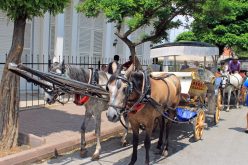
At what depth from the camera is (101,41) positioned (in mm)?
17688

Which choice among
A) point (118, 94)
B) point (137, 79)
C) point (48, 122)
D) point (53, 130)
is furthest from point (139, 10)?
point (118, 94)

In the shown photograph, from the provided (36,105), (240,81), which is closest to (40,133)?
(36,105)

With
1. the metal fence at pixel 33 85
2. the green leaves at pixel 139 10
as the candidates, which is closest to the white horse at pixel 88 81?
the metal fence at pixel 33 85

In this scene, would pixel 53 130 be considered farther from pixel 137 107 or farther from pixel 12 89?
pixel 137 107

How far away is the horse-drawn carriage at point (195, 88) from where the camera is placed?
28.7 feet

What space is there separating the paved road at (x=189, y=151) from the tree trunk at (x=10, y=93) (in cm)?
93

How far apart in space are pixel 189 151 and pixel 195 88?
6.52 feet

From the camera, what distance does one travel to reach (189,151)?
8.01 meters

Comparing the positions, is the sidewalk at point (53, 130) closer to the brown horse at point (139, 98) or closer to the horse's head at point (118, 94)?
the brown horse at point (139, 98)

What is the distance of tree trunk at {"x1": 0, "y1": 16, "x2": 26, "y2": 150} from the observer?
6938mm

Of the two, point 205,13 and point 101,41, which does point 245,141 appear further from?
point 101,41

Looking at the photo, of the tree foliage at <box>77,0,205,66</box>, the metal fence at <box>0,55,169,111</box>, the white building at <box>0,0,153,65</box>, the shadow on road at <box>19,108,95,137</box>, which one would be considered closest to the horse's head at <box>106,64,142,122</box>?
the shadow on road at <box>19,108,95,137</box>

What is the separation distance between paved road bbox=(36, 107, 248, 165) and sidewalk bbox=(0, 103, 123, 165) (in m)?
0.24

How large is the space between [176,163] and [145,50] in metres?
15.3
